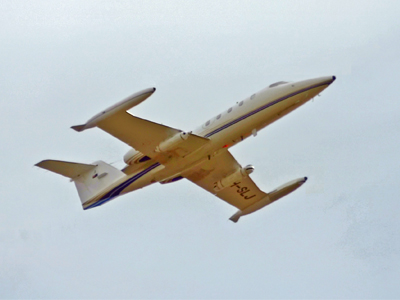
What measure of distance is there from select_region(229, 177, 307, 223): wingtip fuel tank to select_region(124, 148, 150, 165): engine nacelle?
9.71 meters

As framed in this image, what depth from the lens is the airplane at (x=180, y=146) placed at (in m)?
40.0

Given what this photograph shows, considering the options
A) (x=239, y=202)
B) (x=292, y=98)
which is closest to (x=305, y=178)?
(x=239, y=202)

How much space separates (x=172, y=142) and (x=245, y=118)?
4311 mm

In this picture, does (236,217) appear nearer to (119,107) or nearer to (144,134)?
(144,134)

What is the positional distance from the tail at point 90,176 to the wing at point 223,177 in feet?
16.1

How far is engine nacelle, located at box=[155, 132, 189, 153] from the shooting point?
4044 cm

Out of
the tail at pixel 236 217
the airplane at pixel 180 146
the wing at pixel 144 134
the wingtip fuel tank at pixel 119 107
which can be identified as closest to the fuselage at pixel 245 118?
the airplane at pixel 180 146

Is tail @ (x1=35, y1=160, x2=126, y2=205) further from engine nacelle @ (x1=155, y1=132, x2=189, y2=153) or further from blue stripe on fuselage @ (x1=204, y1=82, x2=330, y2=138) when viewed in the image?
blue stripe on fuselage @ (x1=204, y1=82, x2=330, y2=138)

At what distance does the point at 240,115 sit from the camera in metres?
41.0

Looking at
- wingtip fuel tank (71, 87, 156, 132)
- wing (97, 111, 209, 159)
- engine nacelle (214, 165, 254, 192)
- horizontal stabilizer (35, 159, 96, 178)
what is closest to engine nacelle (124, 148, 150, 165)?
wing (97, 111, 209, 159)

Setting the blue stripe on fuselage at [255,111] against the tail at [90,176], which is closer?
the blue stripe on fuselage at [255,111]

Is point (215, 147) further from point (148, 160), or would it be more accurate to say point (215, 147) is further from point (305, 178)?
point (305, 178)

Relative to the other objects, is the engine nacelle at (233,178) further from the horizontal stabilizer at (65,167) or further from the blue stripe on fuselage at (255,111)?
the horizontal stabilizer at (65,167)

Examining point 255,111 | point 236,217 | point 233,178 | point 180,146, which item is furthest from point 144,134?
point 236,217
